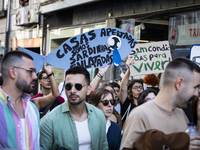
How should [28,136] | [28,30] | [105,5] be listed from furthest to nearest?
[28,30] < [105,5] < [28,136]

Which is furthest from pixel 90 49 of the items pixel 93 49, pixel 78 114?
pixel 78 114

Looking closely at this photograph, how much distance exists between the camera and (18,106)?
2834 millimetres

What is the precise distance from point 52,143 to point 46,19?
13.0 m

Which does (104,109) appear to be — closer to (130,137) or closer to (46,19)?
(130,137)

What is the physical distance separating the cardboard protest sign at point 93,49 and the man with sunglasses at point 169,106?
2199 millimetres

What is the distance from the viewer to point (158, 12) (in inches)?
359

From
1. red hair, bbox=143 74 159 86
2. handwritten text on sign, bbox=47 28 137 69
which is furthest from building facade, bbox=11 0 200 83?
handwritten text on sign, bbox=47 28 137 69

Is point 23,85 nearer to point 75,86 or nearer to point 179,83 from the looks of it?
point 75,86

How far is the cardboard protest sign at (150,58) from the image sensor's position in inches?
246

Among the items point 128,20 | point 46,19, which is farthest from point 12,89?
point 46,19

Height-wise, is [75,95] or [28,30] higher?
[28,30]

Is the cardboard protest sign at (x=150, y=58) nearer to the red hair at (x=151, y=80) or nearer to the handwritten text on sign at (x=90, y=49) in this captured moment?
the red hair at (x=151, y=80)

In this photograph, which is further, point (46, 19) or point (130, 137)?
point (46, 19)

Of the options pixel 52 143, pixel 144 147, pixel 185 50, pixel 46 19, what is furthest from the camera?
pixel 46 19
